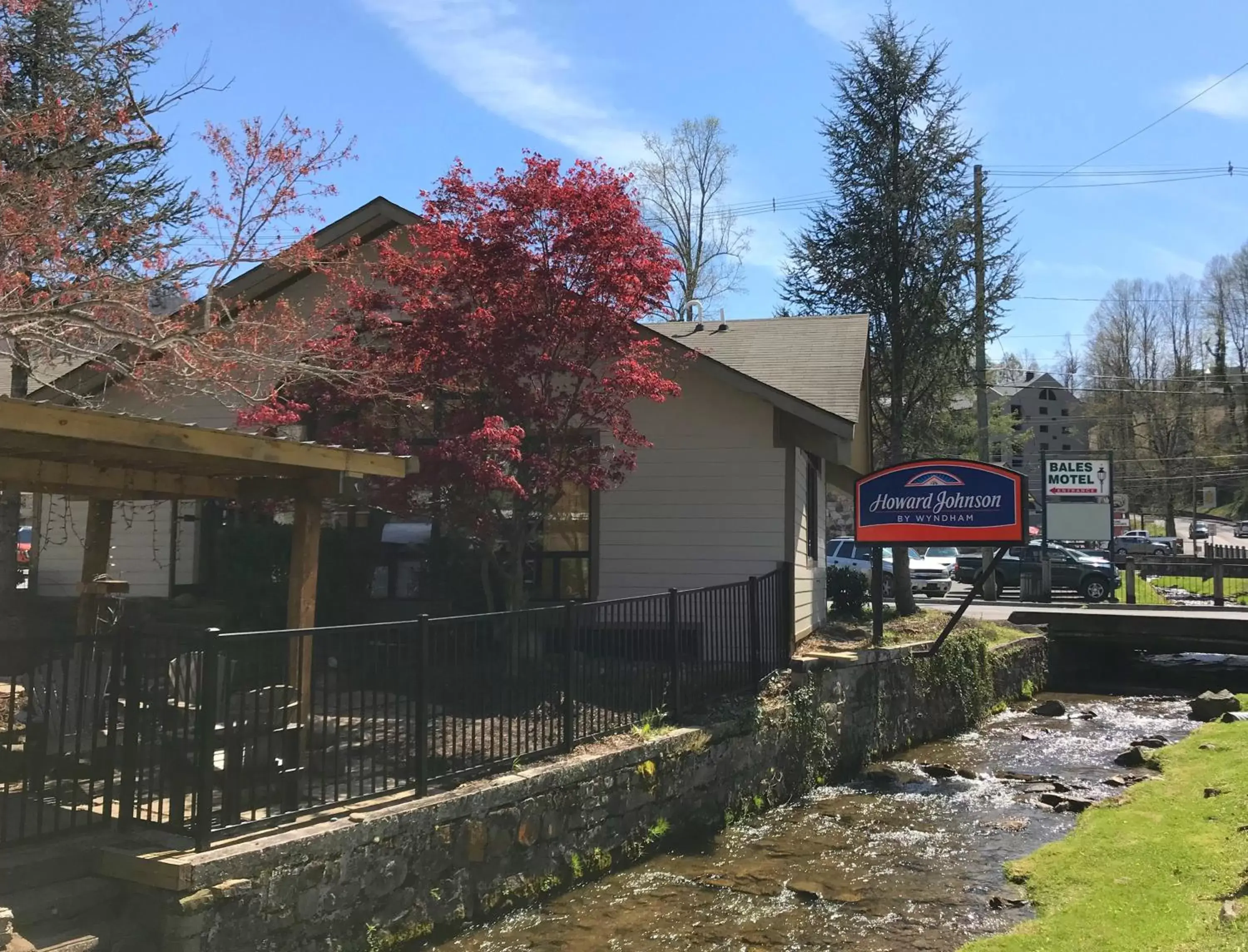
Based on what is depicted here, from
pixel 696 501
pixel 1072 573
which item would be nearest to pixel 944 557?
pixel 1072 573

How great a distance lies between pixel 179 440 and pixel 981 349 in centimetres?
1842

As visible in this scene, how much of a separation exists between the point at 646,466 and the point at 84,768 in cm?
745

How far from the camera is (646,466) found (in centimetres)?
1229

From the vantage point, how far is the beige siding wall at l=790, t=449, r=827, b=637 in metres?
12.0

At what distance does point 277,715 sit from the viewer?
5848mm

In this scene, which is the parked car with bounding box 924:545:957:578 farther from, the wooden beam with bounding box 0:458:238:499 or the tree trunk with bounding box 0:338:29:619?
the wooden beam with bounding box 0:458:238:499

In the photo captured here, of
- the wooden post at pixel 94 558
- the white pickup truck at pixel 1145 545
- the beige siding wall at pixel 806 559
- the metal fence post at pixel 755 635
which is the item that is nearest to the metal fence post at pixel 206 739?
the wooden post at pixel 94 558

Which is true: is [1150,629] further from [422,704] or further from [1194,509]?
[1194,509]

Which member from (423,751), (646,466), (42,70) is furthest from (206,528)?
(423,751)

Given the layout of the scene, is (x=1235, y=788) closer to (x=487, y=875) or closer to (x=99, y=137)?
(x=487, y=875)

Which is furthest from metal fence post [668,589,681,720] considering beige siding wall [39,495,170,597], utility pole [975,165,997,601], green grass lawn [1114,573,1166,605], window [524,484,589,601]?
green grass lawn [1114,573,1166,605]

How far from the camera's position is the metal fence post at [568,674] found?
770 centimetres

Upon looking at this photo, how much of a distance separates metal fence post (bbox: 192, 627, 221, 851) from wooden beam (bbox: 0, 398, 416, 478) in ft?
4.17

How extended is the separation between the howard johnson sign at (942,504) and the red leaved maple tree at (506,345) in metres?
3.71
